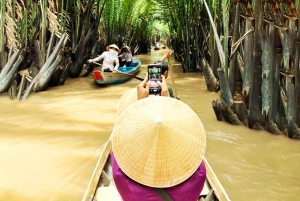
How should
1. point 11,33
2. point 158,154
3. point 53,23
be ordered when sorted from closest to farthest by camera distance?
point 158,154
point 11,33
point 53,23

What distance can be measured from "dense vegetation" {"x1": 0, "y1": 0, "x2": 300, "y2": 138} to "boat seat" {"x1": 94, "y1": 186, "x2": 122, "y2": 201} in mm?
2378

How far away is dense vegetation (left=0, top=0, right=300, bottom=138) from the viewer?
11.7 ft

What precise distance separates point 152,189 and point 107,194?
751 millimetres

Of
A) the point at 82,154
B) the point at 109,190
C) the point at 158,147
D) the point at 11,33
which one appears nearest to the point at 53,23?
the point at 11,33

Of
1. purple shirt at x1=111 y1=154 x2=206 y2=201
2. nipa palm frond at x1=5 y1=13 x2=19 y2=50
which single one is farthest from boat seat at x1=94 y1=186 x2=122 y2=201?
nipa palm frond at x1=5 y1=13 x2=19 y2=50

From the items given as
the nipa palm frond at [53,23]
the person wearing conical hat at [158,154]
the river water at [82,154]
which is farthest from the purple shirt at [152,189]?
the nipa palm frond at [53,23]

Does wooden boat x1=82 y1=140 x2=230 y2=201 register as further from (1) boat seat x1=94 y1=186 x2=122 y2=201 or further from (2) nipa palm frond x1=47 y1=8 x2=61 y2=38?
(2) nipa palm frond x1=47 y1=8 x2=61 y2=38

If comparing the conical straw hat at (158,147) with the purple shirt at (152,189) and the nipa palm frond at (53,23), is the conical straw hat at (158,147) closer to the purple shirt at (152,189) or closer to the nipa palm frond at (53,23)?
the purple shirt at (152,189)

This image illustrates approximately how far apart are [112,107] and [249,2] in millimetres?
3053

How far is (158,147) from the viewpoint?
139cm

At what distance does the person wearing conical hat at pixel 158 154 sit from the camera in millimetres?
1390

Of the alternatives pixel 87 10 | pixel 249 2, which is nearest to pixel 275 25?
pixel 249 2

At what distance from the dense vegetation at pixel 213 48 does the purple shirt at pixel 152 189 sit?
8.14 ft

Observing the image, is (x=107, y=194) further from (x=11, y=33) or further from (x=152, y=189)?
(x=11, y=33)
